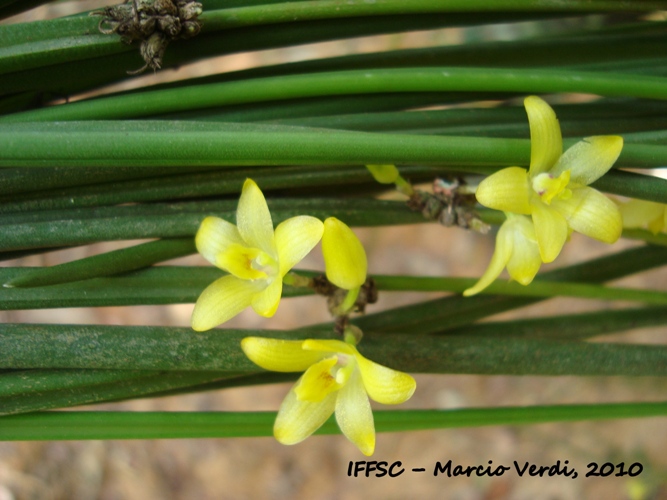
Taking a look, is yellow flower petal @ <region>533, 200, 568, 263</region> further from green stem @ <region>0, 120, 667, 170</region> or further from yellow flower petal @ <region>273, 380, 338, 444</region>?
yellow flower petal @ <region>273, 380, 338, 444</region>

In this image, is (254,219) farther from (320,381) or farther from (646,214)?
(646,214)

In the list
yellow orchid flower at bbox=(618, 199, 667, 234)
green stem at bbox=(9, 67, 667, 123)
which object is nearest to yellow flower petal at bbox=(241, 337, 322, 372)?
green stem at bbox=(9, 67, 667, 123)

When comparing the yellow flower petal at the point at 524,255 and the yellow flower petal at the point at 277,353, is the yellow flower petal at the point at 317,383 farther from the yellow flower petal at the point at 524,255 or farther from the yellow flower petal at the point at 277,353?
the yellow flower petal at the point at 524,255

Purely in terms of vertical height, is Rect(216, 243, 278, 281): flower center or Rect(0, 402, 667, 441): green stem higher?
Rect(216, 243, 278, 281): flower center

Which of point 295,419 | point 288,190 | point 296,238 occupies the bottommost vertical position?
point 295,419

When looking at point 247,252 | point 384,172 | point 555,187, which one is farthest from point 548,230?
point 247,252

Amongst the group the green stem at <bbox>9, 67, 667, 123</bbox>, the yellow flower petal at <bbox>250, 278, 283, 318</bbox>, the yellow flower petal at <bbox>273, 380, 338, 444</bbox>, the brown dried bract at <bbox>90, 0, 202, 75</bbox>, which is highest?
the brown dried bract at <bbox>90, 0, 202, 75</bbox>

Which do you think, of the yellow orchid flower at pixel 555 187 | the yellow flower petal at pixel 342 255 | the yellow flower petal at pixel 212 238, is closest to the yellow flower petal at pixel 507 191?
the yellow orchid flower at pixel 555 187
